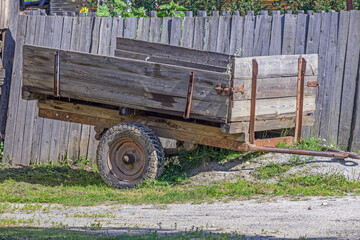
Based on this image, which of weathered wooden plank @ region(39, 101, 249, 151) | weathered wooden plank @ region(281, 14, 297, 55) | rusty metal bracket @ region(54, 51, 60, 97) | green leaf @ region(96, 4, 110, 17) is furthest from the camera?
green leaf @ region(96, 4, 110, 17)

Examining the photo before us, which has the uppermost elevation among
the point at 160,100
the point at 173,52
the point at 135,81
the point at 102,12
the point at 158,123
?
the point at 102,12

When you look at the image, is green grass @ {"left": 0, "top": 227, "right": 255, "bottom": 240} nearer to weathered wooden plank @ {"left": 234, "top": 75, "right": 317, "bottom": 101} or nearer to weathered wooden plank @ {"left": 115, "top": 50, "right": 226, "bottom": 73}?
weathered wooden plank @ {"left": 234, "top": 75, "right": 317, "bottom": 101}

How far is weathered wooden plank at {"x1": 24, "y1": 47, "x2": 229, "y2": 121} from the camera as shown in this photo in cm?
755

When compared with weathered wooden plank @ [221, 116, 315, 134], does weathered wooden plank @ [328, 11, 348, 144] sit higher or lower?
higher

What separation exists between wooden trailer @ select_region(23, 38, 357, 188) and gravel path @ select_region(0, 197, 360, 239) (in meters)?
1.23

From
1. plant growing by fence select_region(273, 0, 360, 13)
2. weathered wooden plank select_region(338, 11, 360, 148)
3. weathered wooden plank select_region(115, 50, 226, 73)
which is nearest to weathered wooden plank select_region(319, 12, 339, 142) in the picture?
weathered wooden plank select_region(338, 11, 360, 148)

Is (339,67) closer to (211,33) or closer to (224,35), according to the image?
(224,35)

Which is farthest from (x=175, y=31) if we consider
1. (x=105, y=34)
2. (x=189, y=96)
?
(x=189, y=96)

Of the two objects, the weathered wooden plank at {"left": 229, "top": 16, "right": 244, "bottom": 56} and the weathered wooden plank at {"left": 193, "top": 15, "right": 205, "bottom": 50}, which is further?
the weathered wooden plank at {"left": 193, "top": 15, "right": 205, "bottom": 50}

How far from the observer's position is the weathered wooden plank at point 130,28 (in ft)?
33.5

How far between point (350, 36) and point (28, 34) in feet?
18.3

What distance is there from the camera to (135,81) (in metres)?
7.95

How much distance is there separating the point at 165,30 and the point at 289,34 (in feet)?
6.97

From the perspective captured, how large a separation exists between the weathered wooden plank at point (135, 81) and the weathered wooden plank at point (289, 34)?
2695 millimetres
